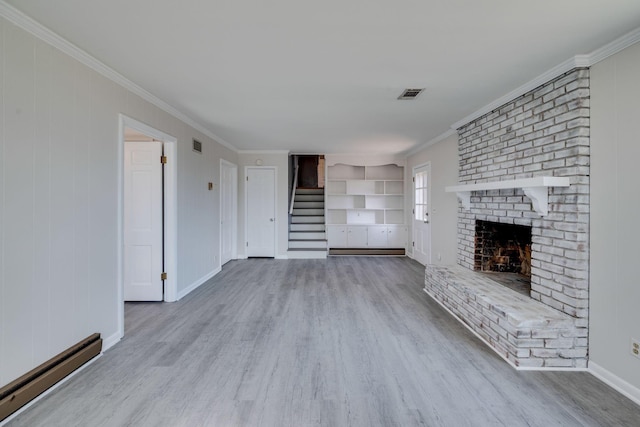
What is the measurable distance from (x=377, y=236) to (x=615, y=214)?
530cm

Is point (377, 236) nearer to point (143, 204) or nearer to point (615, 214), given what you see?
point (143, 204)

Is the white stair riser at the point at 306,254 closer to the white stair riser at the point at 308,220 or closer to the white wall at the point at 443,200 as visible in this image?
the white stair riser at the point at 308,220

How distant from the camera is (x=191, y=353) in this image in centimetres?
258

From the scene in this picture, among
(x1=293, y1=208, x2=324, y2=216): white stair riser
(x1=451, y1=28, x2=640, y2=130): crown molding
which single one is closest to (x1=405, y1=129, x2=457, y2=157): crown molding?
(x1=451, y1=28, x2=640, y2=130): crown molding

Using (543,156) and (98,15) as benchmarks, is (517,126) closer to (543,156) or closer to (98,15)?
(543,156)

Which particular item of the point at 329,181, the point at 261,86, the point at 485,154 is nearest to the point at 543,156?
the point at 485,154

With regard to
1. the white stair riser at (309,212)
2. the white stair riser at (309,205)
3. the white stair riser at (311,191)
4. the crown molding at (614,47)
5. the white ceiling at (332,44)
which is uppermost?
the white ceiling at (332,44)

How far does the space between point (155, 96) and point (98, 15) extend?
4.84ft

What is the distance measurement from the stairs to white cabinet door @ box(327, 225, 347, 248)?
159 millimetres

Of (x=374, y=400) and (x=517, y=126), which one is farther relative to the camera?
(x=517, y=126)

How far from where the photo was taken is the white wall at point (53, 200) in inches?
71.9

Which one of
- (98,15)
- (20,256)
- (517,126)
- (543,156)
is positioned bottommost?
(20,256)

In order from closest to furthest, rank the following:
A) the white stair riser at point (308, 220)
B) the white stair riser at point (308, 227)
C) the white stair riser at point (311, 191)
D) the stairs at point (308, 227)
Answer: the stairs at point (308, 227) < the white stair riser at point (308, 227) < the white stair riser at point (308, 220) < the white stair riser at point (311, 191)

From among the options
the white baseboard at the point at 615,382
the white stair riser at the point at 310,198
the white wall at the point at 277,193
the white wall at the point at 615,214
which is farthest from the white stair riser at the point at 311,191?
the white baseboard at the point at 615,382
